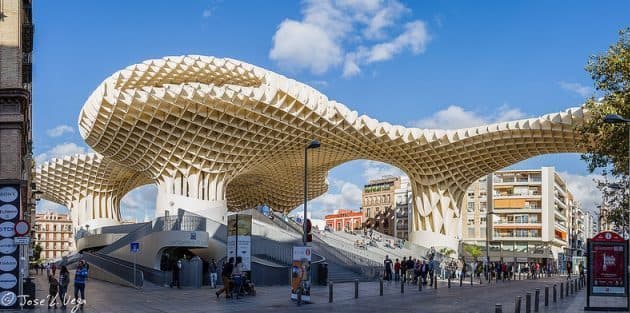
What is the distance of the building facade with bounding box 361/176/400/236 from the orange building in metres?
6.13

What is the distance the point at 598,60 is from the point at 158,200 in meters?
40.7

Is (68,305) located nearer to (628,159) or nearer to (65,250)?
(628,159)

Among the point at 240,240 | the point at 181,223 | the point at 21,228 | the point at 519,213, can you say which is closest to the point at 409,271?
the point at 181,223

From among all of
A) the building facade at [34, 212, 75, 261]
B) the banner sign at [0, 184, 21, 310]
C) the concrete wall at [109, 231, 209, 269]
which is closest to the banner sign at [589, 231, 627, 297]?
the banner sign at [0, 184, 21, 310]

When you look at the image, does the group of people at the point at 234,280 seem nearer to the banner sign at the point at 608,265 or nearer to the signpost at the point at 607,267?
the signpost at the point at 607,267

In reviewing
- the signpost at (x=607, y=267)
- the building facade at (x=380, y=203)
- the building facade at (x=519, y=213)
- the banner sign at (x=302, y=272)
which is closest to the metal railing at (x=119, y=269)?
the banner sign at (x=302, y=272)

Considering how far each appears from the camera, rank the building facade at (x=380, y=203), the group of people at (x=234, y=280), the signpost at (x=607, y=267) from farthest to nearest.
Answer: the building facade at (x=380, y=203)
the group of people at (x=234, y=280)
the signpost at (x=607, y=267)

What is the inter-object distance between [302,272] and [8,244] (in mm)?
10462

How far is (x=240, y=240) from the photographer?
3178cm

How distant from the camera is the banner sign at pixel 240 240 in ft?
104

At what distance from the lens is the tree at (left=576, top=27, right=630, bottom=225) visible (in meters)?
31.1

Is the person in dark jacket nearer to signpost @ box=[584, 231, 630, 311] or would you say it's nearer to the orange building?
signpost @ box=[584, 231, 630, 311]

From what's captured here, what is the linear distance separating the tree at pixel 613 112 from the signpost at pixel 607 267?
7.82 m

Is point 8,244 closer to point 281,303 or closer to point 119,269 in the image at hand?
point 281,303
